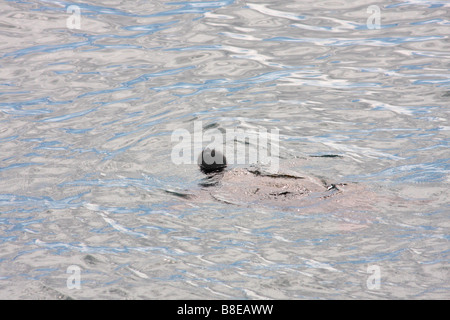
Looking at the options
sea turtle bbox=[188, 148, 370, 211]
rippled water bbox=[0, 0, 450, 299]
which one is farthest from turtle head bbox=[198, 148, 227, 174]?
rippled water bbox=[0, 0, 450, 299]

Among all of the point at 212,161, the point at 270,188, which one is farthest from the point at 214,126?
the point at 270,188

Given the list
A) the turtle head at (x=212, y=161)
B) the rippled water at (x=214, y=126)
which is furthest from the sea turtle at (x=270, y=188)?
the rippled water at (x=214, y=126)

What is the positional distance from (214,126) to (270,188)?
2.58 meters

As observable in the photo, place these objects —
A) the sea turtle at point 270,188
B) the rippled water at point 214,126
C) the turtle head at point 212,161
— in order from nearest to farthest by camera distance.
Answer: the rippled water at point 214,126
the sea turtle at point 270,188
the turtle head at point 212,161

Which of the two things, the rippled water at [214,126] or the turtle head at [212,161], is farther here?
the turtle head at [212,161]

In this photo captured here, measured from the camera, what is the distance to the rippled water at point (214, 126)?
5.58 m

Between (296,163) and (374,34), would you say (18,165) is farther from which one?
(374,34)

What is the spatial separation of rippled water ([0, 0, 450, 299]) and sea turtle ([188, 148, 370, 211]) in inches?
7.6

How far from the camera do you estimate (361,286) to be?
520 centimetres

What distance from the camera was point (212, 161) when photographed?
297 inches

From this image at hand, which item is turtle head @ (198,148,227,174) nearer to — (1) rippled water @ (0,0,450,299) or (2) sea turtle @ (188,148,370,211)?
(2) sea turtle @ (188,148,370,211)

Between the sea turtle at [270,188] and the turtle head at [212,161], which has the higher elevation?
the turtle head at [212,161]

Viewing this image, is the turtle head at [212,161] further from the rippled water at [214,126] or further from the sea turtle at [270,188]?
the rippled water at [214,126]

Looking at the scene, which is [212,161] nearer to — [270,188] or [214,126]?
[270,188]
